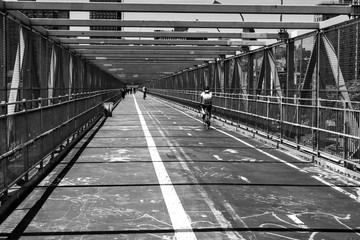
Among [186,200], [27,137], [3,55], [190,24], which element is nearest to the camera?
[186,200]

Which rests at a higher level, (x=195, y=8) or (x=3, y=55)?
(x=195, y=8)

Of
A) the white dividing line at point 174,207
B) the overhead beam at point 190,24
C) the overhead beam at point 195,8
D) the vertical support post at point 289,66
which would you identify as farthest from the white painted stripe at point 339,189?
the overhead beam at point 190,24

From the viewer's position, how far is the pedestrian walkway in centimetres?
596

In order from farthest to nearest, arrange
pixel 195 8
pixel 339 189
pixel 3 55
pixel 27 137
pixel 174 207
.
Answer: pixel 195 8
pixel 3 55
pixel 27 137
pixel 339 189
pixel 174 207

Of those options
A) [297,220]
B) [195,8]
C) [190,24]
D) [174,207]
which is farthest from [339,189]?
[190,24]

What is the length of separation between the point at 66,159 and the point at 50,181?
3.02m

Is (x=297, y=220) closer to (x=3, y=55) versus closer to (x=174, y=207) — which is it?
(x=174, y=207)

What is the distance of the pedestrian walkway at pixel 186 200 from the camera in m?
5.96

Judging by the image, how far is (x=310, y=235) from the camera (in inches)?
229

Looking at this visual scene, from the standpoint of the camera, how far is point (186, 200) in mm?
7570

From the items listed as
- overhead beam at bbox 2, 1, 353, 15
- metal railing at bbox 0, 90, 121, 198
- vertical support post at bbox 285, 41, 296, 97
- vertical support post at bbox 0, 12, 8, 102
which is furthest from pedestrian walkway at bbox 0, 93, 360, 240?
vertical support post at bbox 285, 41, 296, 97

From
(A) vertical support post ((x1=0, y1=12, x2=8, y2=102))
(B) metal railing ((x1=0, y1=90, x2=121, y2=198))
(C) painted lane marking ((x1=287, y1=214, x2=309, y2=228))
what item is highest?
(A) vertical support post ((x1=0, y1=12, x2=8, y2=102))

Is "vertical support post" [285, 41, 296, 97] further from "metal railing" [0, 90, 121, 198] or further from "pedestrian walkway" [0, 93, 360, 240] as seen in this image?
"metal railing" [0, 90, 121, 198]

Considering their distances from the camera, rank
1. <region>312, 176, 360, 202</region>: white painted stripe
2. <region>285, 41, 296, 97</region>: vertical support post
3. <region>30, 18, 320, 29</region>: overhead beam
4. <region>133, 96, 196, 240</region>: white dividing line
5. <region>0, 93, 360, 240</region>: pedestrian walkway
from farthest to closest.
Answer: <region>30, 18, 320, 29</region>: overhead beam → <region>285, 41, 296, 97</region>: vertical support post → <region>312, 176, 360, 202</region>: white painted stripe → <region>0, 93, 360, 240</region>: pedestrian walkway → <region>133, 96, 196, 240</region>: white dividing line
